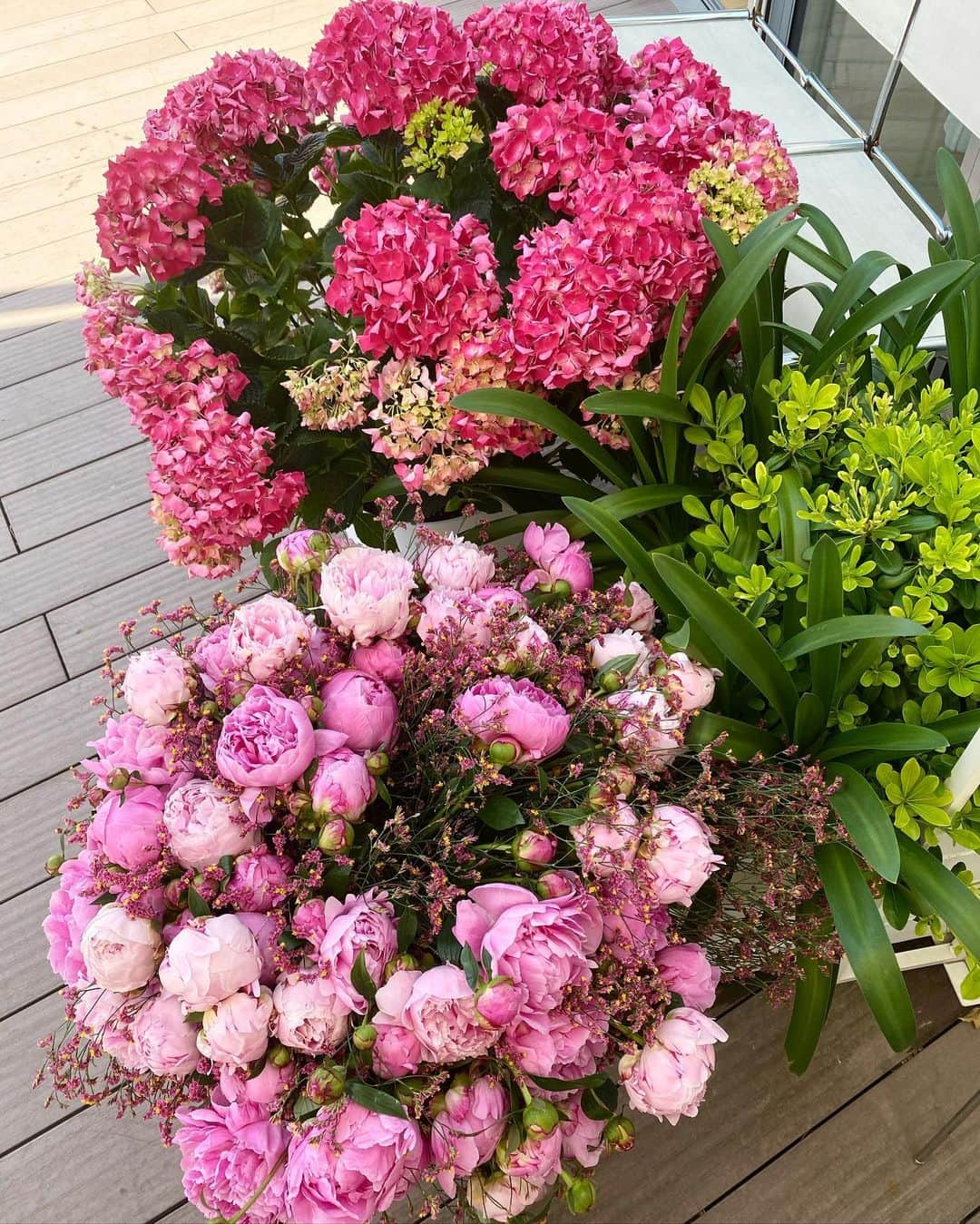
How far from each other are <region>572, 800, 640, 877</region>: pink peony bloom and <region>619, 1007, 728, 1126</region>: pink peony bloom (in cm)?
15

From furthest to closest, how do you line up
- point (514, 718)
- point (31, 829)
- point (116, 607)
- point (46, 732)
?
point (116, 607), point (46, 732), point (31, 829), point (514, 718)

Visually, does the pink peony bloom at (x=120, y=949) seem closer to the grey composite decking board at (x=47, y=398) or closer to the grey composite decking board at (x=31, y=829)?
the grey composite decking board at (x=31, y=829)

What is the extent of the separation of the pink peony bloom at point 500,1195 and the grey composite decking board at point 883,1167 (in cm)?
62

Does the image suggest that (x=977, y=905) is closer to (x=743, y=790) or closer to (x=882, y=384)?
(x=743, y=790)

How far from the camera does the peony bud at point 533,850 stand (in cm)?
79

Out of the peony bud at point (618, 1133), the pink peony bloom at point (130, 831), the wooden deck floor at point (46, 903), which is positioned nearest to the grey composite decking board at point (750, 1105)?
the wooden deck floor at point (46, 903)

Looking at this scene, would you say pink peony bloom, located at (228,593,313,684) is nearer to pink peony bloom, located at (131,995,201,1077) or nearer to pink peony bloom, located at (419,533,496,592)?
pink peony bloom, located at (419,533,496,592)

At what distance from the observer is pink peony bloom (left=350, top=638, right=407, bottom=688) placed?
0.88 metres

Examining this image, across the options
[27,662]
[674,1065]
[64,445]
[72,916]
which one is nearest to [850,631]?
[674,1065]

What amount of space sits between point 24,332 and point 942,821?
245cm

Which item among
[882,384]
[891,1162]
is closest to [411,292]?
[882,384]

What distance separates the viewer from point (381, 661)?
878 millimetres

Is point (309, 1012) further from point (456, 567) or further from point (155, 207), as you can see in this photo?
point (155, 207)

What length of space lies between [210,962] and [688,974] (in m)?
0.43
